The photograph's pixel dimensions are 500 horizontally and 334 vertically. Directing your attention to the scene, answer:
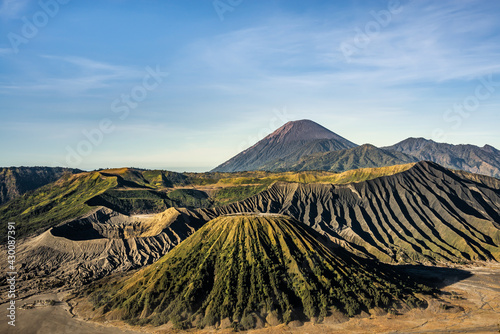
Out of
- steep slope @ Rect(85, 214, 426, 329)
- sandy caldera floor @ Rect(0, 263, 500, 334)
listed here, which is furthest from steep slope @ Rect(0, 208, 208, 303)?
steep slope @ Rect(85, 214, 426, 329)

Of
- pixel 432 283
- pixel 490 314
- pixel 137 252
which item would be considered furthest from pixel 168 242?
pixel 490 314

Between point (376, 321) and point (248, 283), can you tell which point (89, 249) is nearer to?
point (248, 283)

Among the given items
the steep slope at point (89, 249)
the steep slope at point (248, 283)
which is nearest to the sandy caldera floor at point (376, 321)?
the steep slope at point (248, 283)

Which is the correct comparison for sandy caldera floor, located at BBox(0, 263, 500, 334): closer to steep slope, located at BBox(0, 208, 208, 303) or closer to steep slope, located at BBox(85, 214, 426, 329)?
steep slope, located at BBox(85, 214, 426, 329)

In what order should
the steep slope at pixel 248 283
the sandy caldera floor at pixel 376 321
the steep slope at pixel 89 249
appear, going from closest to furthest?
1. the sandy caldera floor at pixel 376 321
2. the steep slope at pixel 248 283
3. the steep slope at pixel 89 249

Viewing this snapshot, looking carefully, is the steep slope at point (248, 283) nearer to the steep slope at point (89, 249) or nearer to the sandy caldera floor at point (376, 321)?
the sandy caldera floor at point (376, 321)

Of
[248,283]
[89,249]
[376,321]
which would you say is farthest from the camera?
[89,249]

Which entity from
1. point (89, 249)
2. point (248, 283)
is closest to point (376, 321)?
point (248, 283)
